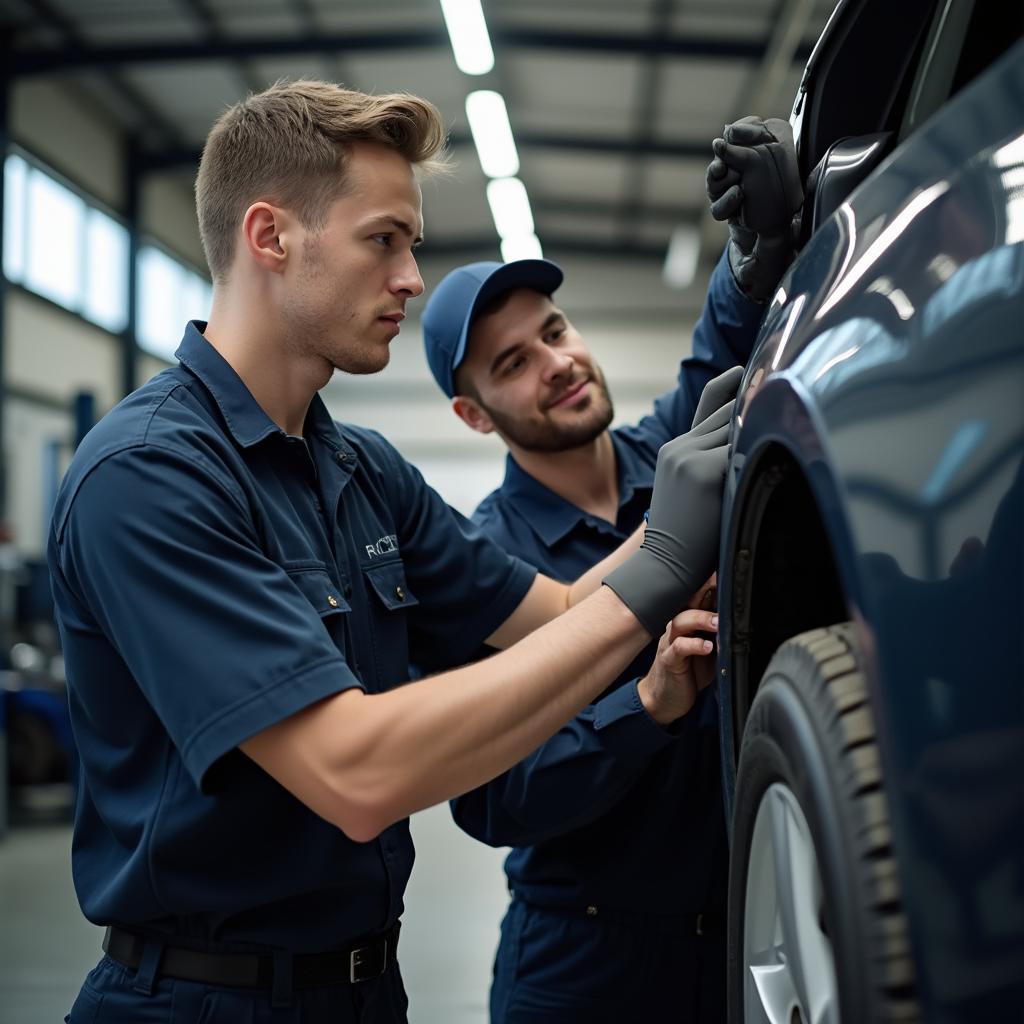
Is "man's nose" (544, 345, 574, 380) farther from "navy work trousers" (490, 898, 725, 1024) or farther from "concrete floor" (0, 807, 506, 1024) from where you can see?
"concrete floor" (0, 807, 506, 1024)

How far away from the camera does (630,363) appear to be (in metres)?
15.2

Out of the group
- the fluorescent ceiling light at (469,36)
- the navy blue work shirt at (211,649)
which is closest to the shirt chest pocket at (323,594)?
the navy blue work shirt at (211,649)

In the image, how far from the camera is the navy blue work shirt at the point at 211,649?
126 centimetres

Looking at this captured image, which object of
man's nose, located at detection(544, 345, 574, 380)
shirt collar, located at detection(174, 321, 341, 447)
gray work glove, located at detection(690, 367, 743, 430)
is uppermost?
man's nose, located at detection(544, 345, 574, 380)

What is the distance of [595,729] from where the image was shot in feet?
5.48

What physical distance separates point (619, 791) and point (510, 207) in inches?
469

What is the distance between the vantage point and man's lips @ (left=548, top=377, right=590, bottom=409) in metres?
2.18

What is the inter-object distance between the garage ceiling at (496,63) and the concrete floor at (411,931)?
4.37m

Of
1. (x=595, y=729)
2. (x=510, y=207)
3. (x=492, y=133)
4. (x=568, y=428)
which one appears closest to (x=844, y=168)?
(x=595, y=729)

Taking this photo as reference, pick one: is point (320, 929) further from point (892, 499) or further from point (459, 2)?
point (459, 2)

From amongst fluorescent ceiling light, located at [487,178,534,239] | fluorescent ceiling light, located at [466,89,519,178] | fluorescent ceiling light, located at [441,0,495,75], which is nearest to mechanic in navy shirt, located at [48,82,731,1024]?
fluorescent ceiling light, located at [441,0,495,75]

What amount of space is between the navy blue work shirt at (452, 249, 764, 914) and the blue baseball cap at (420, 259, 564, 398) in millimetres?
334

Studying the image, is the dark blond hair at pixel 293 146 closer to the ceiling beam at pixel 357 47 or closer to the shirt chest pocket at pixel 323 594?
the shirt chest pocket at pixel 323 594

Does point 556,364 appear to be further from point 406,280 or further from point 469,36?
point 469,36
